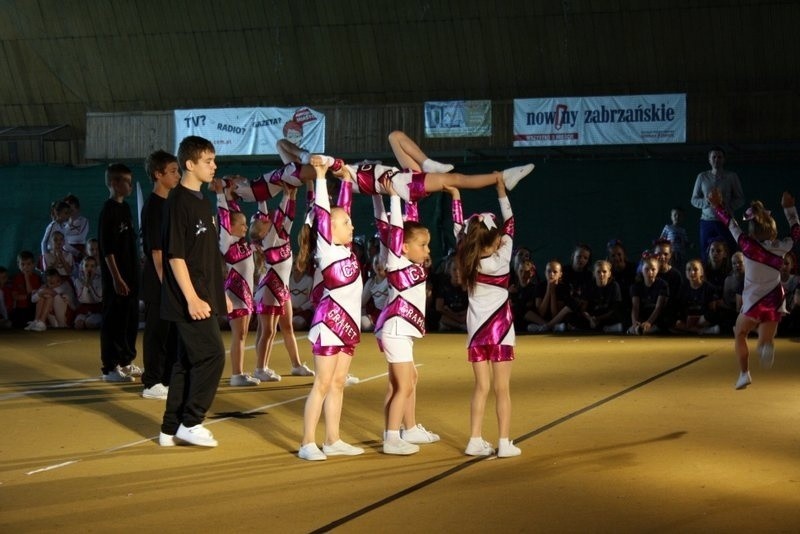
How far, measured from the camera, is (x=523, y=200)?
62.2ft

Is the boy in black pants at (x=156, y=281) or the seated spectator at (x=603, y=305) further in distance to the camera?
the seated spectator at (x=603, y=305)

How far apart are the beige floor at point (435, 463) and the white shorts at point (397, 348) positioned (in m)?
0.61

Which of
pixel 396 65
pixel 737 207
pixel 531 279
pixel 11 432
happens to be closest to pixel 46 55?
pixel 396 65

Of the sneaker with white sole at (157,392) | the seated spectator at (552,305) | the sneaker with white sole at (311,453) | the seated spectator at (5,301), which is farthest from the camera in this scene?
the seated spectator at (5,301)

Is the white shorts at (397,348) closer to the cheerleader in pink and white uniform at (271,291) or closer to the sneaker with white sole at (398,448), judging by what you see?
the sneaker with white sole at (398,448)

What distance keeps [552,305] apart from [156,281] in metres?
7.79

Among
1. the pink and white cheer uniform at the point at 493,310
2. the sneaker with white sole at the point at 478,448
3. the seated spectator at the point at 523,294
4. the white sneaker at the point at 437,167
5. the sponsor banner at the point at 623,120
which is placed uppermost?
the sponsor banner at the point at 623,120

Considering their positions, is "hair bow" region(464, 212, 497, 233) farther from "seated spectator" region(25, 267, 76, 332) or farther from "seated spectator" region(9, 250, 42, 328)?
"seated spectator" region(9, 250, 42, 328)

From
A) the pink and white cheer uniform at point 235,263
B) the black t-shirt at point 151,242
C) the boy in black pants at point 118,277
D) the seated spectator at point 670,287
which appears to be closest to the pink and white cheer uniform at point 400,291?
the black t-shirt at point 151,242

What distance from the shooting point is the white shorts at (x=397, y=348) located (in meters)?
7.34

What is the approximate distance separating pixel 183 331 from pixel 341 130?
55.7 feet

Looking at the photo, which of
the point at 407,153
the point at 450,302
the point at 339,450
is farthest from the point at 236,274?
the point at 450,302

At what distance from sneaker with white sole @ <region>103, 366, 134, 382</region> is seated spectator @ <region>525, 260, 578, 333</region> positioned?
262 inches

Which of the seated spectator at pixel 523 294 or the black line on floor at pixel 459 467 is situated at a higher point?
the seated spectator at pixel 523 294
